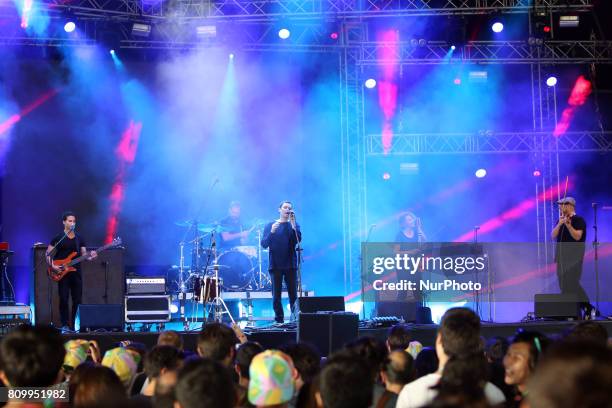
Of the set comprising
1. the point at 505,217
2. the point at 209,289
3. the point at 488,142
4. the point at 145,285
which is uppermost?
the point at 488,142

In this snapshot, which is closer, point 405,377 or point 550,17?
point 405,377

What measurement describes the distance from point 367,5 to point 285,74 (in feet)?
7.36

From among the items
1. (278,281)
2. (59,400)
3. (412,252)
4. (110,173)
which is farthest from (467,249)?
(59,400)

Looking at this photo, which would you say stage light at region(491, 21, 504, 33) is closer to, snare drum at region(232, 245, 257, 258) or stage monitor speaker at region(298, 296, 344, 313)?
snare drum at region(232, 245, 257, 258)

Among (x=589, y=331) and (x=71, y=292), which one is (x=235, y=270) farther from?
(x=589, y=331)

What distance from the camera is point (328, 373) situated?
3350 mm

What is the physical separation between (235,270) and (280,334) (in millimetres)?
4334

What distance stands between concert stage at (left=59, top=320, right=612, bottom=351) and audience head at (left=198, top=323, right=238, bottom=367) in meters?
5.08

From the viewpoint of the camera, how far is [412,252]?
13.1 meters

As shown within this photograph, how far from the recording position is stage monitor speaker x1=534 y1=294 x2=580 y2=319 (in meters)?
11.8

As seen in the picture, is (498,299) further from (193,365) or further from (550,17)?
(193,365)

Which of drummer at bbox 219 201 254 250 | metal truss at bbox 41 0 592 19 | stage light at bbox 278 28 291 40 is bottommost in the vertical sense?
drummer at bbox 219 201 254 250

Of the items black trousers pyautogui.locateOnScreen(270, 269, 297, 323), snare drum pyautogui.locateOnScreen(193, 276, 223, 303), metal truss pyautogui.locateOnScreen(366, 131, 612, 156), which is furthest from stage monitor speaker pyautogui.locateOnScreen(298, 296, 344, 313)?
metal truss pyautogui.locateOnScreen(366, 131, 612, 156)

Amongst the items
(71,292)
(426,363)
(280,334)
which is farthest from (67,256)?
(426,363)
